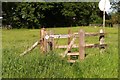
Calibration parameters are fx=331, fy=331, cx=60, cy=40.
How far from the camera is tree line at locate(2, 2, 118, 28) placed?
40219 millimetres

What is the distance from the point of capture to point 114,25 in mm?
48500

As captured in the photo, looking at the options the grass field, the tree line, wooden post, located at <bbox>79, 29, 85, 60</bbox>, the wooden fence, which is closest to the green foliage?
the tree line

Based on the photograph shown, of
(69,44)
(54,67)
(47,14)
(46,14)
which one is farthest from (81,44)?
(46,14)

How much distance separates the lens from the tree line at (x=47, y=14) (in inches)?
1583

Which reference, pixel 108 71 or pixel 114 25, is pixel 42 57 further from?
pixel 114 25

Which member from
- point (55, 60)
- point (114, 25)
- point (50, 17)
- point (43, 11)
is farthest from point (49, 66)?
point (114, 25)

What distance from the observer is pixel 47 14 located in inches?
1684

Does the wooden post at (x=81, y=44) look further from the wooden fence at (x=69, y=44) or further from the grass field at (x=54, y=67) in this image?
the grass field at (x=54, y=67)

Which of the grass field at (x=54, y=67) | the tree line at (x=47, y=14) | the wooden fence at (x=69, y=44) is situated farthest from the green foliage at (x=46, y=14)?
the grass field at (x=54, y=67)

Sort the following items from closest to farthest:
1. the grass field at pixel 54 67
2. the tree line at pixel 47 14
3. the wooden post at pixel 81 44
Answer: the grass field at pixel 54 67 → the wooden post at pixel 81 44 → the tree line at pixel 47 14

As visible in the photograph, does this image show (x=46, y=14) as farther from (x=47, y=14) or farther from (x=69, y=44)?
(x=69, y=44)

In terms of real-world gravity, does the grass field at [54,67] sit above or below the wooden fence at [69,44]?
below

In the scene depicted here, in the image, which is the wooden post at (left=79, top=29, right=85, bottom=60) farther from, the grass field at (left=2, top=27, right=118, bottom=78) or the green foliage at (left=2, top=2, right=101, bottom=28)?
the green foliage at (left=2, top=2, right=101, bottom=28)

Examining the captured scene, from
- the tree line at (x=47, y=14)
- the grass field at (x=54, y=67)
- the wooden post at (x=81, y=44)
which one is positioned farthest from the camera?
the tree line at (x=47, y=14)
